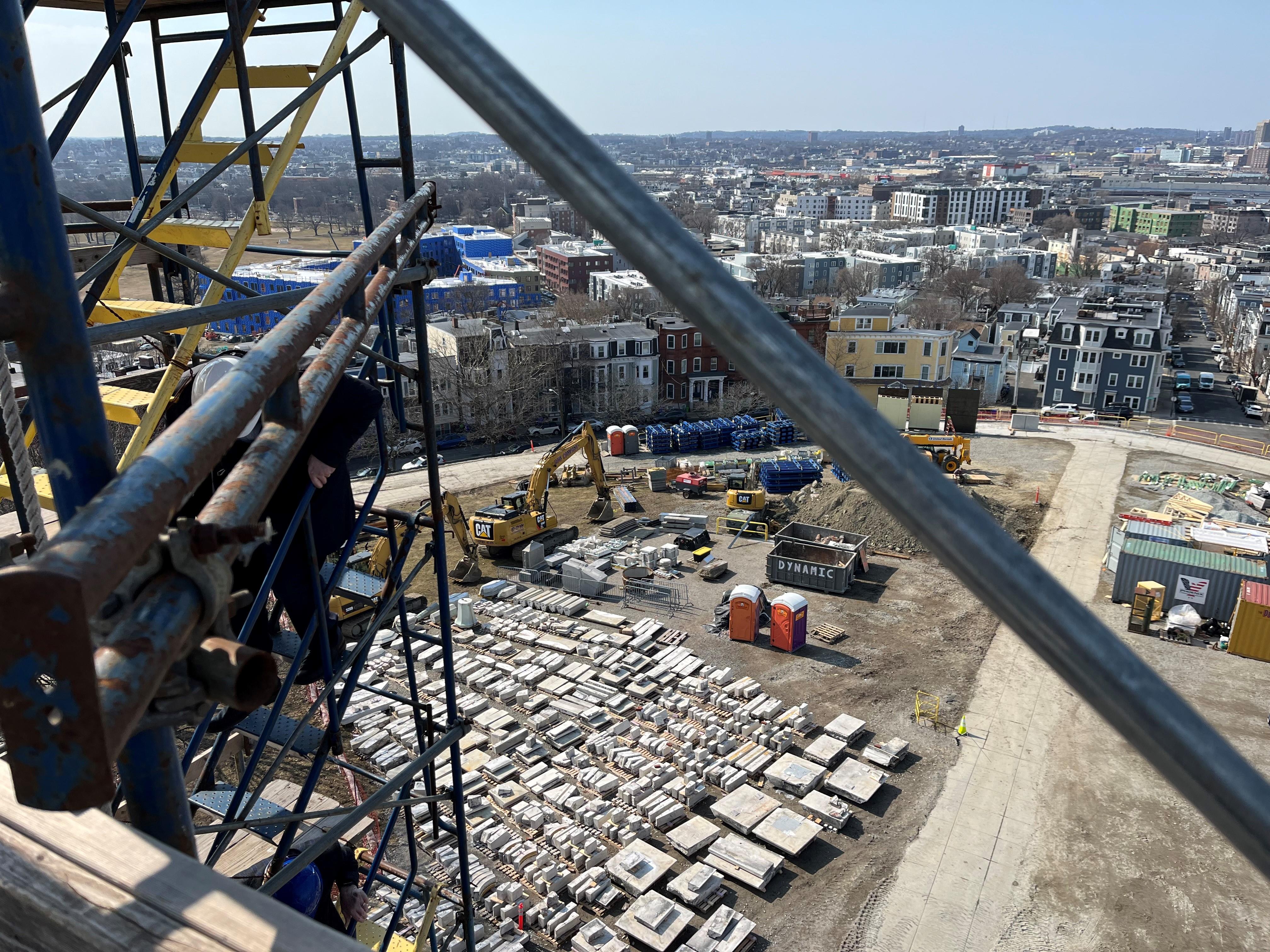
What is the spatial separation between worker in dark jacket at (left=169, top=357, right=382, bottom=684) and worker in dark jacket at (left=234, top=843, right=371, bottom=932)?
1.27 meters

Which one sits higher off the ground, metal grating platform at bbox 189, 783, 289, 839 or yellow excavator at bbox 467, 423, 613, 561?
metal grating platform at bbox 189, 783, 289, 839

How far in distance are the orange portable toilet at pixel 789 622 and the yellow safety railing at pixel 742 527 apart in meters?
6.52

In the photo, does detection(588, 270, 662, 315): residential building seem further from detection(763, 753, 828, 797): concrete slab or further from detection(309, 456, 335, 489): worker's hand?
detection(309, 456, 335, 489): worker's hand

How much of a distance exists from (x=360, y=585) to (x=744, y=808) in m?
8.83

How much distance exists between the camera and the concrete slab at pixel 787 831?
12.1m

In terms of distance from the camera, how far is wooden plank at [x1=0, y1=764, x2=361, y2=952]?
129 cm

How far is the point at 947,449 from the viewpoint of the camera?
27.7 metres

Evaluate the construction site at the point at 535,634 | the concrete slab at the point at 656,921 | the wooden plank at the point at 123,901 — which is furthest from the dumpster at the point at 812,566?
the wooden plank at the point at 123,901

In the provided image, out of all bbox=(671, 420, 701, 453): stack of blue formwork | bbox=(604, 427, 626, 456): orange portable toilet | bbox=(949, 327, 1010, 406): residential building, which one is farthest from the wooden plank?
bbox=(949, 327, 1010, 406): residential building

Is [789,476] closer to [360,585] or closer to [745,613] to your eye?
[745,613]

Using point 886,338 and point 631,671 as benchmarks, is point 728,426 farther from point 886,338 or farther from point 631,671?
point 631,671

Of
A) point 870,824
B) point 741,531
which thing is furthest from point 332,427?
point 741,531

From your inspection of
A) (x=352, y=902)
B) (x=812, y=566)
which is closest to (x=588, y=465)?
(x=812, y=566)

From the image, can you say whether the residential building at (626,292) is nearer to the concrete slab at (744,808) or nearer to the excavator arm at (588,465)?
the excavator arm at (588,465)
